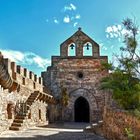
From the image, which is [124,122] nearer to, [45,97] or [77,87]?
[45,97]

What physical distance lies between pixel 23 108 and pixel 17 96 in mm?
710

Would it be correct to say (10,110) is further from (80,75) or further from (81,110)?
(81,110)

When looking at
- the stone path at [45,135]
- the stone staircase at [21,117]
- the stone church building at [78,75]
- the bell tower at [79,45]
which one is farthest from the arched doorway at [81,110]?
the stone path at [45,135]

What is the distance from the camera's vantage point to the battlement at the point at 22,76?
49.3 feet

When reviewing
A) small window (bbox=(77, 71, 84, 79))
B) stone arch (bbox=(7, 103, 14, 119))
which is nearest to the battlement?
stone arch (bbox=(7, 103, 14, 119))

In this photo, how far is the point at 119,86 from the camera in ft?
50.6

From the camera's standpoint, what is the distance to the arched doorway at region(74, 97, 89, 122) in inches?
993

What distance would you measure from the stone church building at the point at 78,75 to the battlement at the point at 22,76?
3.81 meters

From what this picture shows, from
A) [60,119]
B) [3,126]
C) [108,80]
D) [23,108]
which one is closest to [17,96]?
[23,108]

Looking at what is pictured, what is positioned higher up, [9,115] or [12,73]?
[12,73]

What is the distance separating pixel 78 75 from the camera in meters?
25.2

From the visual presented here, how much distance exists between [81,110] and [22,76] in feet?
33.8

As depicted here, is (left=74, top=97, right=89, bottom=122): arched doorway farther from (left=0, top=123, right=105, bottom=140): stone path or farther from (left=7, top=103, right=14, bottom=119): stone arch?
(left=0, top=123, right=105, bottom=140): stone path

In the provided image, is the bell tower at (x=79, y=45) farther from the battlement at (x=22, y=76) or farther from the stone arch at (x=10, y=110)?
the stone arch at (x=10, y=110)
